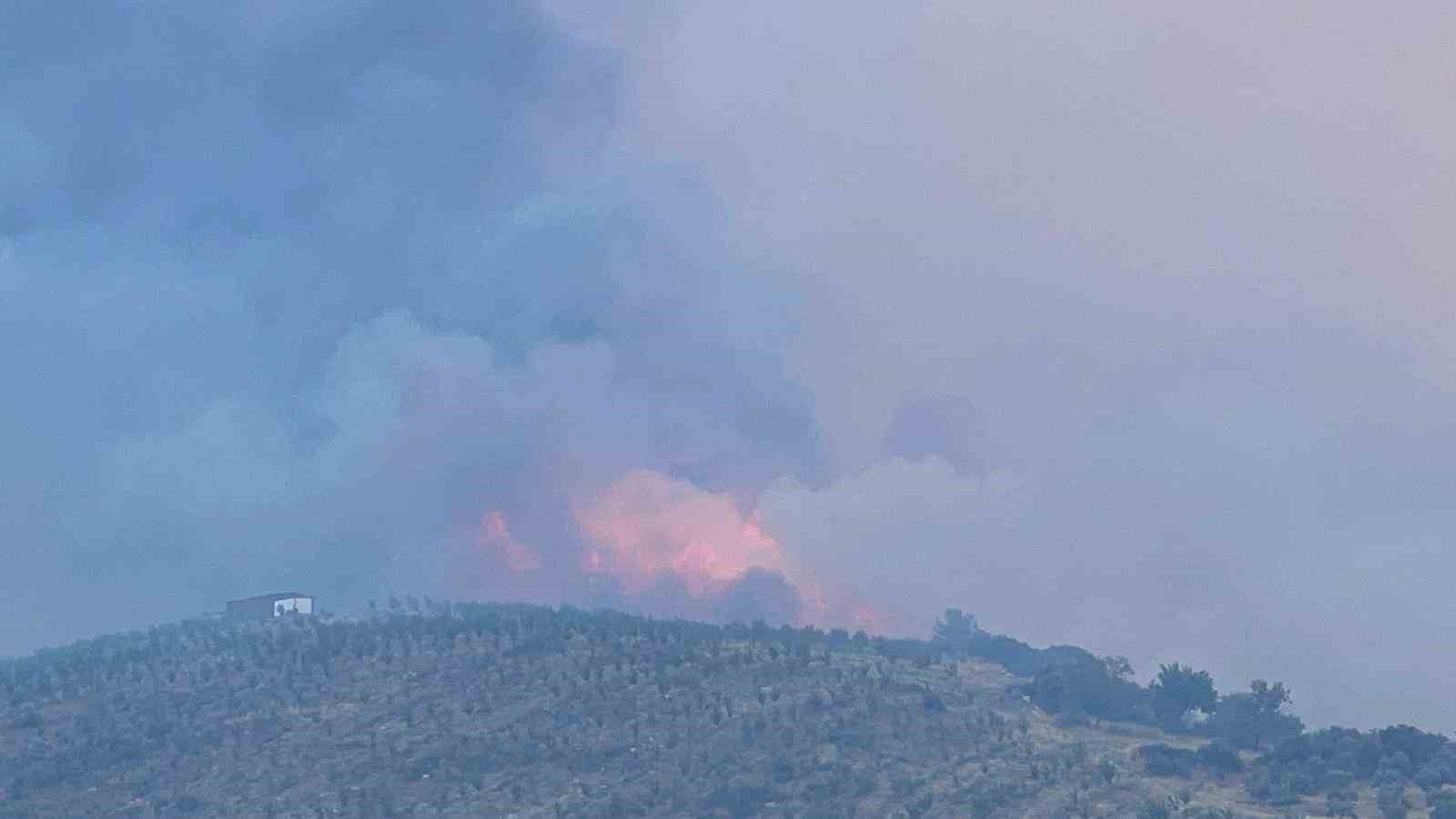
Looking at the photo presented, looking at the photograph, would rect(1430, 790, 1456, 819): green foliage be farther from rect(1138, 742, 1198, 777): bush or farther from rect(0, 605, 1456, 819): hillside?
rect(1138, 742, 1198, 777): bush

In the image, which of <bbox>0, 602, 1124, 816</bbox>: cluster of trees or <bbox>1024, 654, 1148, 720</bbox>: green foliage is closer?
<bbox>0, 602, 1124, 816</bbox>: cluster of trees

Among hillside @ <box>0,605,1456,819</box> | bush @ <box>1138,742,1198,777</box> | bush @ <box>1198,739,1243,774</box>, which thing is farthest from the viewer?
bush @ <box>1198,739,1243,774</box>

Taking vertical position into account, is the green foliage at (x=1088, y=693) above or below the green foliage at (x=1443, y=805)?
above

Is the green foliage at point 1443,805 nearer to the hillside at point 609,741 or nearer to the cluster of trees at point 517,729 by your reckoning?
the hillside at point 609,741

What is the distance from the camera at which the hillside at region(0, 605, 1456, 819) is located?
12056cm

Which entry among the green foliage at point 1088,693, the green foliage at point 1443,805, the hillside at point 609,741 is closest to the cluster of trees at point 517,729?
the hillside at point 609,741

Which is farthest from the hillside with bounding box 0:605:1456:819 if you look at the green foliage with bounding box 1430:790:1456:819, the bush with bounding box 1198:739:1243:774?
the green foliage with bounding box 1430:790:1456:819

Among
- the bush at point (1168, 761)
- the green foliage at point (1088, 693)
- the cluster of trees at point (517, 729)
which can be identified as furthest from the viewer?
the green foliage at point (1088, 693)

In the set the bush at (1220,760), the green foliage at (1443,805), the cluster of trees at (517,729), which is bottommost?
the green foliage at (1443,805)

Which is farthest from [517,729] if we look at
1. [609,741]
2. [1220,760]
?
[1220,760]

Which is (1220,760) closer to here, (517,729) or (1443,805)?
(1443,805)

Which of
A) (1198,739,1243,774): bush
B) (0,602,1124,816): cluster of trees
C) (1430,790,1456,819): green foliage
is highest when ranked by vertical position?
(0,602,1124,816): cluster of trees

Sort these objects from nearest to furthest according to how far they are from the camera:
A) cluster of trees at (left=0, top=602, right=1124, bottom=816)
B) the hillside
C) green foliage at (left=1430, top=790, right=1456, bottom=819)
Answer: green foliage at (left=1430, top=790, right=1456, bottom=819), the hillside, cluster of trees at (left=0, top=602, right=1124, bottom=816)

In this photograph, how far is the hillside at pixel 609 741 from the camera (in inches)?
4747
